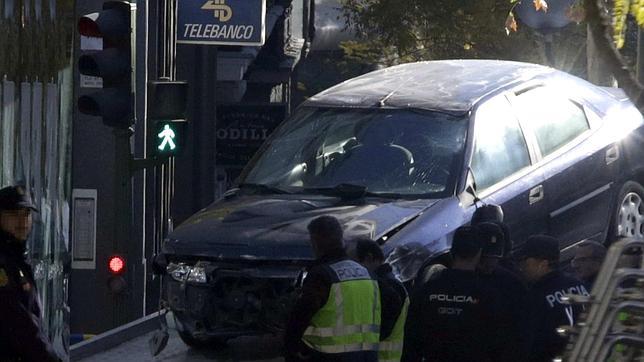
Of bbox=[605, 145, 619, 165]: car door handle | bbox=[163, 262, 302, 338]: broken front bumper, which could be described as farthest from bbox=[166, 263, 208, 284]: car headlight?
bbox=[605, 145, 619, 165]: car door handle

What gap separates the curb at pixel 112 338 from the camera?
10.5 m

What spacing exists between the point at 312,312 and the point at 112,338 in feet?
11.8

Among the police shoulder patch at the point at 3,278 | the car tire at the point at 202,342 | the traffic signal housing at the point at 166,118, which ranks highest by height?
the traffic signal housing at the point at 166,118

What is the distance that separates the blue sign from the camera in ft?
59.3

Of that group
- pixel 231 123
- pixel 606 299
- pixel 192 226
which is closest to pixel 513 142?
pixel 192 226

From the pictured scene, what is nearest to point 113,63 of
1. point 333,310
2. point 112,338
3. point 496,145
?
point 112,338

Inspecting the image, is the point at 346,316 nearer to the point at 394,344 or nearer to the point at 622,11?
the point at 394,344

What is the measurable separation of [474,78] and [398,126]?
3.18ft

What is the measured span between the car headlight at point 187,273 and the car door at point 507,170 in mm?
2047

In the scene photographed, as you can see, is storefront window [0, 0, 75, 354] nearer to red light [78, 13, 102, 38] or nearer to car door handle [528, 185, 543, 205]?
red light [78, 13, 102, 38]

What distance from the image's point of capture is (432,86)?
454 inches

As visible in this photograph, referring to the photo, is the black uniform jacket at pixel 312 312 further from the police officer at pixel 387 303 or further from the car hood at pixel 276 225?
the car hood at pixel 276 225

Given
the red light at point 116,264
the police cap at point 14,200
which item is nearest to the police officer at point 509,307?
the police cap at point 14,200

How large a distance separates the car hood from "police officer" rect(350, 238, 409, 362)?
44.9 inches
